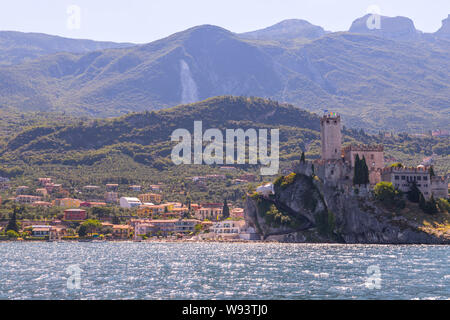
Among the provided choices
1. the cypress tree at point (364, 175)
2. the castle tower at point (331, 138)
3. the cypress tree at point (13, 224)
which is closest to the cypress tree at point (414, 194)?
the cypress tree at point (364, 175)

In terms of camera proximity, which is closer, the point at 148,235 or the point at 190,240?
the point at 190,240

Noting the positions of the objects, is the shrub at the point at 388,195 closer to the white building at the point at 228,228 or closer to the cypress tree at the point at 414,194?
the cypress tree at the point at 414,194

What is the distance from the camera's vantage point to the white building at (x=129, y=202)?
191 metres

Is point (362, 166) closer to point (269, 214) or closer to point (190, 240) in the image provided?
point (269, 214)

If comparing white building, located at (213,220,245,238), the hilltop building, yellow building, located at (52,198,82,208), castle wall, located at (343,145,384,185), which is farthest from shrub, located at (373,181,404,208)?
yellow building, located at (52,198,82,208)

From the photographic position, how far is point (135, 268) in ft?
237

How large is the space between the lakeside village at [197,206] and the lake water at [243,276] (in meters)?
25.7

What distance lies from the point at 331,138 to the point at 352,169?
1347 cm

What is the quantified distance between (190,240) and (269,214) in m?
27.1

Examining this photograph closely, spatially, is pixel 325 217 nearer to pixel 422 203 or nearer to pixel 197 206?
pixel 422 203

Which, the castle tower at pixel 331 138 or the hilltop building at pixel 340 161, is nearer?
the hilltop building at pixel 340 161

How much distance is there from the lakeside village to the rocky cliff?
2.43m

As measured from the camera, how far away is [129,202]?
192 meters
